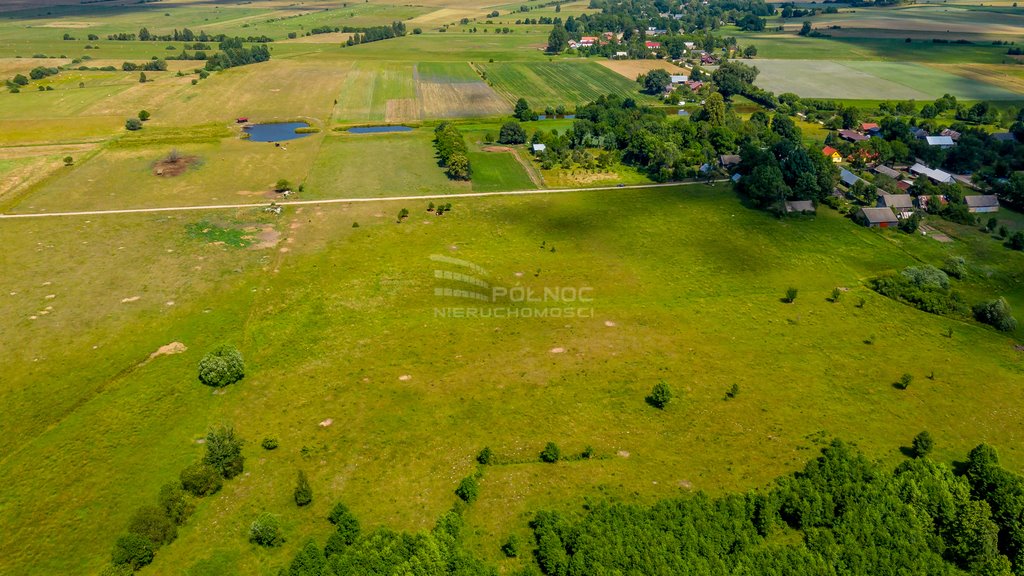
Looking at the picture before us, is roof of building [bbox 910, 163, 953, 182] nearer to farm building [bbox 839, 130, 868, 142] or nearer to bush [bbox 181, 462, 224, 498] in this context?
farm building [bbox 839, 130, 868, 142]

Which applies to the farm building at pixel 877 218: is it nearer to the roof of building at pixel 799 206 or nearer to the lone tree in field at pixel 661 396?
the roof of building at pixel 799 206

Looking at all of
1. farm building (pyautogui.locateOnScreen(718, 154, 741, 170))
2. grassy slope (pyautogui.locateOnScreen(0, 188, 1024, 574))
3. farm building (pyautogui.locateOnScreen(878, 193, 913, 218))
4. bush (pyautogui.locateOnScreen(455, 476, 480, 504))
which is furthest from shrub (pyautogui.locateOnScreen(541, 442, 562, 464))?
farm building (pyautogui.locateOnScreen(718, 154, 741, 170))

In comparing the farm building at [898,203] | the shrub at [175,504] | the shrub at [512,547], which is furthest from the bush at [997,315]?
the shrub at [175,504]

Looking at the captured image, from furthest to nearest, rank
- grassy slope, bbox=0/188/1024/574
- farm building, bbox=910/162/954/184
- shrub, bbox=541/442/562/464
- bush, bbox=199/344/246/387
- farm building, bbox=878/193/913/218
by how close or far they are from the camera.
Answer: farm building, bbox=910/162/954/184
farm building, bbox=878/193/913/218
bush, bbox=199/344/246/387
shrub, bbox=541/442/562/464
grassy slope, bbox=0/188/1024/574

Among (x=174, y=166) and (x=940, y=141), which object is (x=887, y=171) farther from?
(x=174, y=166)

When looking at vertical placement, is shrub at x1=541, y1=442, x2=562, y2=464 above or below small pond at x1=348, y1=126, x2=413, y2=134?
below
